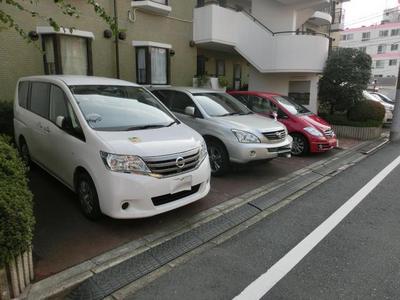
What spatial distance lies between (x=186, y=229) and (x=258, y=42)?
32.9 feet

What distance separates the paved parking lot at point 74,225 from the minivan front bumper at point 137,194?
0.33 m

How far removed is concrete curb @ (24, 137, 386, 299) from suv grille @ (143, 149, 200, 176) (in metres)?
0.73

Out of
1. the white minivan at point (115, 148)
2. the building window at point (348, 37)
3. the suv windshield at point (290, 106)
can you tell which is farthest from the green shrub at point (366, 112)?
the building window at point (348, 37)

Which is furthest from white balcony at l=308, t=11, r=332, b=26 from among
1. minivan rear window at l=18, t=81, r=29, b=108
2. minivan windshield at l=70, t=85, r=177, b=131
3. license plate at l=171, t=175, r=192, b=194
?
license plate at l=171, t=175, r=192, b=194

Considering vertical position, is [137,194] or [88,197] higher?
[137,194]

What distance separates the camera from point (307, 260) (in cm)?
322

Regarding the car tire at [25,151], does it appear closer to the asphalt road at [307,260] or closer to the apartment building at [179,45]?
the apartment building at [179,45]

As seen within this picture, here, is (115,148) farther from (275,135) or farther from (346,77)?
(346,77)

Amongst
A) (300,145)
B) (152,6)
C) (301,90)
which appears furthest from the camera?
(301,90)

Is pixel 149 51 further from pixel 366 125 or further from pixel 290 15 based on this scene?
pixel 366 125

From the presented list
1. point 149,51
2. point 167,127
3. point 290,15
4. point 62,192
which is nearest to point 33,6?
point 149,51

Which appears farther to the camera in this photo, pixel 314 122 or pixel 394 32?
pixel 394 32

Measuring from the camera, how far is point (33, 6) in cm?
792

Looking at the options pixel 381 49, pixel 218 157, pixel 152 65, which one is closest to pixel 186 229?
pixel 218 157
